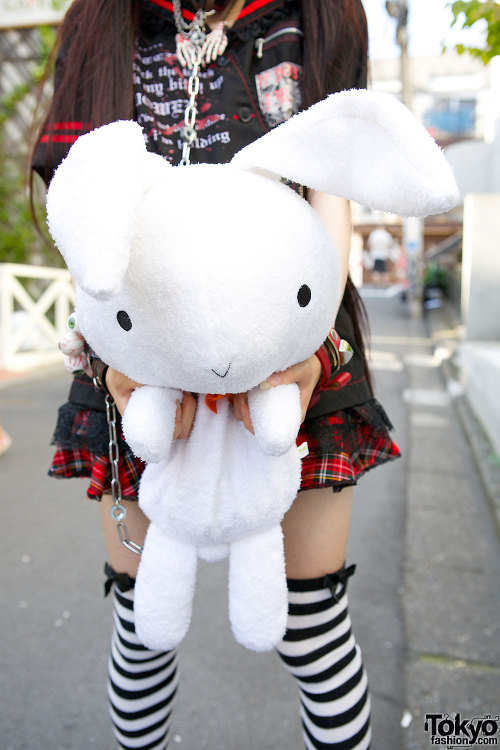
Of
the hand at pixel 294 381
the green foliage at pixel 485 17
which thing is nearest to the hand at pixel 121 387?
the hand at pixel 294 381

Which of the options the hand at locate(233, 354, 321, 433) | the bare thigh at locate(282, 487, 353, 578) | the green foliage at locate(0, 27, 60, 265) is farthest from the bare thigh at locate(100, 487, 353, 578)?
the green foliage at locate(0, 27, 60, 265)

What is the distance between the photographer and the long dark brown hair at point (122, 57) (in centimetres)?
107

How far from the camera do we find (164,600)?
0.91 metres

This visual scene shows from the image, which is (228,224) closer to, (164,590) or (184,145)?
(184,145)

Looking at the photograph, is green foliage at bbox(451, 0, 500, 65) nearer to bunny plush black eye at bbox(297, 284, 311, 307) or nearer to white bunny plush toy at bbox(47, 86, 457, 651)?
white bunny plush toy at bbox(47, 86, 457, 651)

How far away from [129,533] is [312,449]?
355 millimetres

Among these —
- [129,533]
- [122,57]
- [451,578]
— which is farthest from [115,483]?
[451,578]

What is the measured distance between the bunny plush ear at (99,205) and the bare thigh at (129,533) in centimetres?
53

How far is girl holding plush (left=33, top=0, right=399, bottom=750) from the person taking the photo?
105 centimetres

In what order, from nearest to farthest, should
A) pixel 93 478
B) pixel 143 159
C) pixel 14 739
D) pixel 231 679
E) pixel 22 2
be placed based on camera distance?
pixel 143 159
pixel 93 478
pixel 14 739
pixel 231 679
pixel 22 2

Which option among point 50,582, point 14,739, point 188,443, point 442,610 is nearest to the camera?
point 188,443

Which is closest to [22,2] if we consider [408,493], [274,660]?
[408,493]

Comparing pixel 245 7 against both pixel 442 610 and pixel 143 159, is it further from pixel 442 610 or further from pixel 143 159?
pixel 442 610

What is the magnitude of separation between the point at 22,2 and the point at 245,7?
9016 millimetres
